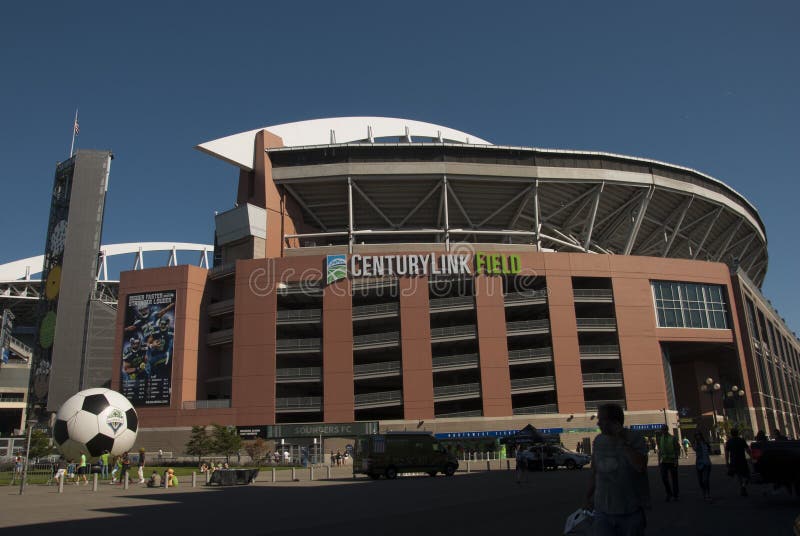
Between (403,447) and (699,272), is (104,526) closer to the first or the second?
(403,447)

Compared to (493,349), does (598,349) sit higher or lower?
lower

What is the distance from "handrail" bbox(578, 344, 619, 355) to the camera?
5750 centimetres

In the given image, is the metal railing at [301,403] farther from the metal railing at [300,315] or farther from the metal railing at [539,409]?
the metal railing at [539,409]

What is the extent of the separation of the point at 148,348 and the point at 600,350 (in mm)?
41184

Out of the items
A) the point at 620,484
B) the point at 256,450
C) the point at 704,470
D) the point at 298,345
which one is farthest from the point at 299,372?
the point at 620,484

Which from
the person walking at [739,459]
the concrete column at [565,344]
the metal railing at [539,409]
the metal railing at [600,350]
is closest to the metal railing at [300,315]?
the metal railing at [539,409]

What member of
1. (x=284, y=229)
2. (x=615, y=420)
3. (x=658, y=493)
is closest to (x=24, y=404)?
(x=284, y=229)

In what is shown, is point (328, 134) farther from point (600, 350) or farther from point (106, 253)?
point (106, 253)

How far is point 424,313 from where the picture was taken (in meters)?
56.7

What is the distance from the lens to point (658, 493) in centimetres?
1862

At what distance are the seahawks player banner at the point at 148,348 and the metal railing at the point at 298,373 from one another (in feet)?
32.3

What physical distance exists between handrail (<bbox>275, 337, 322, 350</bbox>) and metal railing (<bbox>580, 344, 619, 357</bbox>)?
945 inches

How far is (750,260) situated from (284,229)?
68138 millimetres

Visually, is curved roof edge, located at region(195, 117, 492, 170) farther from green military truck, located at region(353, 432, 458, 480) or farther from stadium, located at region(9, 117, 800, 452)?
green military truck, located at region(353, 432, 458, 480)
